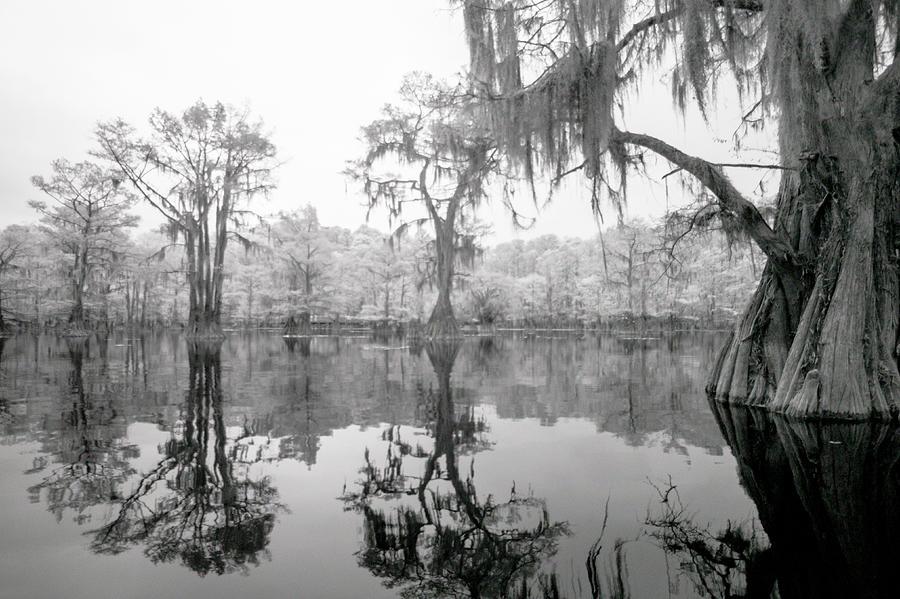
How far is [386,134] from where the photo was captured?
2184cm

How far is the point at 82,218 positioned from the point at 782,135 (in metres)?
32.0

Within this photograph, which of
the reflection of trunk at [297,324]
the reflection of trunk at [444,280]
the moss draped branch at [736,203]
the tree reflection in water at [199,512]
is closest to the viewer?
the tree reflection in water at [199,512]

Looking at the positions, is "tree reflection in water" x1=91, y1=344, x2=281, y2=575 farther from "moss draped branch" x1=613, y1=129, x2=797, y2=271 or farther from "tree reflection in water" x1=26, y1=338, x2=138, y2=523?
"moss draped branch" x1=613, y1=129, x2=797, y2=271

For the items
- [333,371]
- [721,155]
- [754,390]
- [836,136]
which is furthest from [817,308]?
[333,371]

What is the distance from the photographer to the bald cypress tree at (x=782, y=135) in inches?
208

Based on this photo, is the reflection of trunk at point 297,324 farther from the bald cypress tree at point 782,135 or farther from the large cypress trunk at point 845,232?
the large cypress trunk at point 845,232

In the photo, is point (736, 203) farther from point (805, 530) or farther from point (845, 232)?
point (805, 530)

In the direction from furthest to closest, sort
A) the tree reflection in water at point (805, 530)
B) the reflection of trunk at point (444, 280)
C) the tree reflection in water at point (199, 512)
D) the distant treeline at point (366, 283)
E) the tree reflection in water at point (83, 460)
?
1. the distant treeline at point (366, 283)
2. the reflection of trunk at point (444, 280)
3. the tree reflection in water at point (83, 460)
4. the tree reflection in water at point (199, 512)
5. the tree reflection in water at point (805, 530)

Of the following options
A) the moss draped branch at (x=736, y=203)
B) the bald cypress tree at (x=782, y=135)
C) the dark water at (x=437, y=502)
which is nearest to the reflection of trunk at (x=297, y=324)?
the dark water at (x=437, y=502)

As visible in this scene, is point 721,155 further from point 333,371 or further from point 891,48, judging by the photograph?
point 333,371

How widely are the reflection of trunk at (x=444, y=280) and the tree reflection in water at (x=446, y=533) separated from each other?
18.7 meters

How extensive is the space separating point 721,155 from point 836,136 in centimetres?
345

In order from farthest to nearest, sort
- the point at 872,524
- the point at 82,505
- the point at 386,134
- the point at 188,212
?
the point at 188,212 < the point at 386,134 < the point at 82,505 < the point at 872,524

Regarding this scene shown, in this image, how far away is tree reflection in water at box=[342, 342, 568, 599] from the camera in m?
2.21
